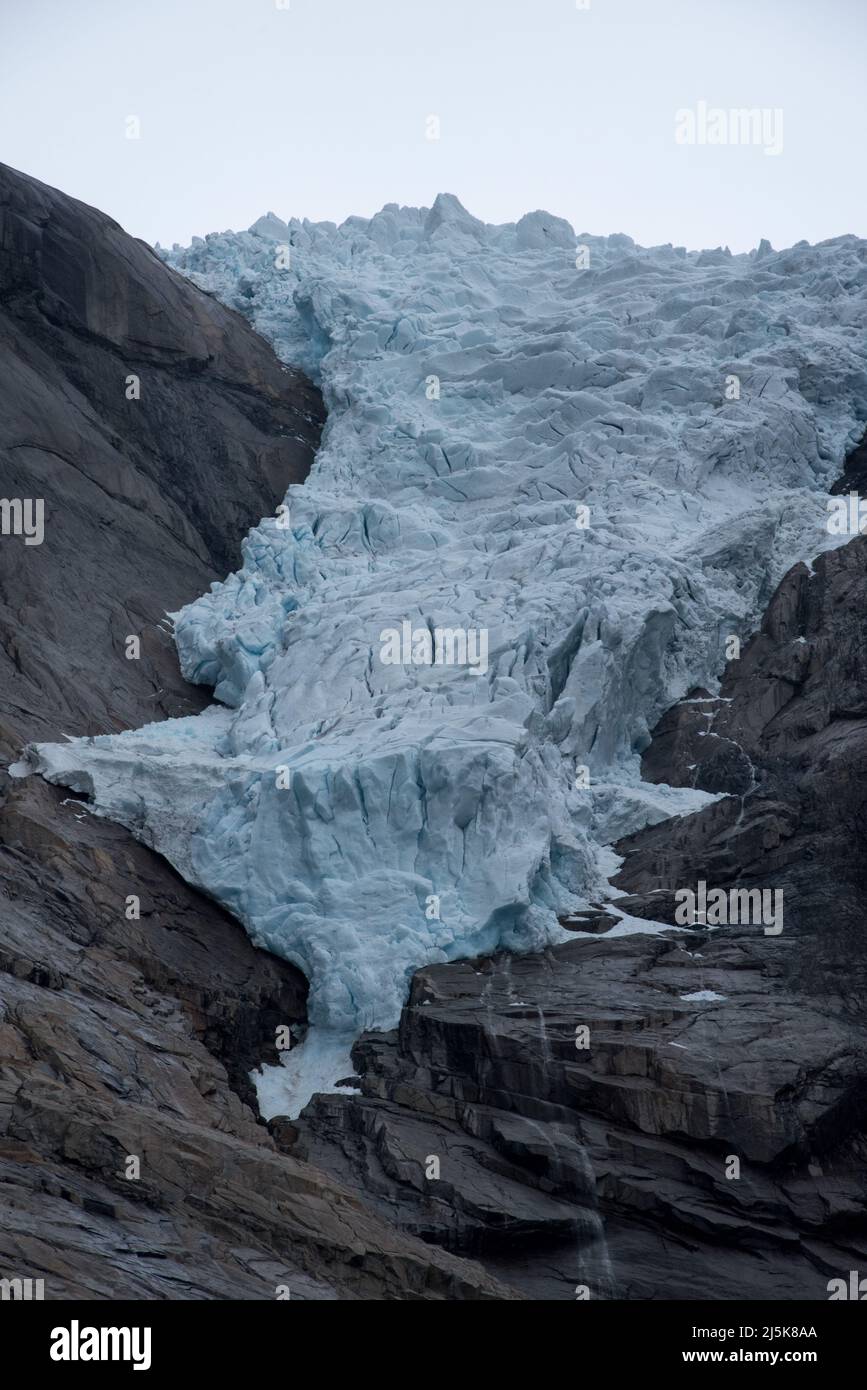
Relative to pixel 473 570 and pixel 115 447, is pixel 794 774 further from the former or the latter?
pixel 115 447

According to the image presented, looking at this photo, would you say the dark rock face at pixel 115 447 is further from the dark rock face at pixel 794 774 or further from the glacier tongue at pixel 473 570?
the dark rock face at pixel 794 774

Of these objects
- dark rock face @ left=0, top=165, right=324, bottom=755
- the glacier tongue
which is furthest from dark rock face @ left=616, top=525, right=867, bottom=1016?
dark rock face @ left=0, top=165, right=324, bottom=755

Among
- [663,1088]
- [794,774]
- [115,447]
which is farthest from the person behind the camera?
[115,447]

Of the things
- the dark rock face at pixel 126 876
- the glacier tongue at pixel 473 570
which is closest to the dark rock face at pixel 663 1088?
the glacier tongue at pixel 473 570

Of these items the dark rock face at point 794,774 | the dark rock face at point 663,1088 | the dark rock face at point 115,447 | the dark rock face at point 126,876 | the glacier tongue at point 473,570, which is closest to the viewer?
the dark rock face at point 126,876

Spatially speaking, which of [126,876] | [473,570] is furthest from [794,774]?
[126,876]
